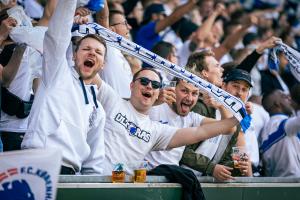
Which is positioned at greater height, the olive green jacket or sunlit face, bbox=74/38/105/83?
sunlit face, bbox=74/38/105/83

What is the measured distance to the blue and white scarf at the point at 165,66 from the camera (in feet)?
23.9

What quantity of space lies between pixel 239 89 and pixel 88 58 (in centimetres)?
220

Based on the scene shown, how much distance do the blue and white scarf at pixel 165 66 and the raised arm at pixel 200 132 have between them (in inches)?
4.9

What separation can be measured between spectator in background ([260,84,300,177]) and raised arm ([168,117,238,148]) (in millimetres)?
1652

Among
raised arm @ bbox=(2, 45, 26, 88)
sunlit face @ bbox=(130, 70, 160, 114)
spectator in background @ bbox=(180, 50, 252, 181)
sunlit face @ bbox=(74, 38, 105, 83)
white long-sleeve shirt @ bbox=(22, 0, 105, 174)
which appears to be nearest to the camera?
white long-sleeve shirt @ bbox=(22, 0, 105, 174)

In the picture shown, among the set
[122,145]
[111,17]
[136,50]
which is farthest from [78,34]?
[111,17]

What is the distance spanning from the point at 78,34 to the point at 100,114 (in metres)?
0.92

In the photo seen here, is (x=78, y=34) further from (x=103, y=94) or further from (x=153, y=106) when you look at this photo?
(x=153, y=106)

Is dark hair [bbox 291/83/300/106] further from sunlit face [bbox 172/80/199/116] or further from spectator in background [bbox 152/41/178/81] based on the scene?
sunlit face [bbox 172/80/199/116]

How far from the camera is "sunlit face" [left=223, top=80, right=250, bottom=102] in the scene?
27.6 ft

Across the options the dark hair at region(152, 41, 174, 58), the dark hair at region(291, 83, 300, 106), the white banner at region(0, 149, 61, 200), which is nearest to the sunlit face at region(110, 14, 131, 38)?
the dark hair at region(152, 41, 174, 58)

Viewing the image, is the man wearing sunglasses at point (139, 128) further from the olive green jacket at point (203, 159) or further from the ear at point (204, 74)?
the ear at point (204, 74)

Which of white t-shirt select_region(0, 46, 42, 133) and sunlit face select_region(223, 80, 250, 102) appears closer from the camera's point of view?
white t-shirt select_region(0, 46, 42, 133)

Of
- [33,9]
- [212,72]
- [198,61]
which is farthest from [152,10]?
[212,72]
